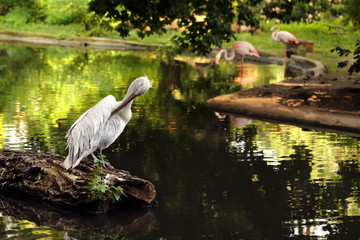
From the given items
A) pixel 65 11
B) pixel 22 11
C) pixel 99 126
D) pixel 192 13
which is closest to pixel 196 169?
pixel 99 126

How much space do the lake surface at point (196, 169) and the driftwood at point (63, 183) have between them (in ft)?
0.37

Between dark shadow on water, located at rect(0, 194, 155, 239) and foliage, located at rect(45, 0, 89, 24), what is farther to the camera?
foliage, located at rect(45, 0, 89, 24)

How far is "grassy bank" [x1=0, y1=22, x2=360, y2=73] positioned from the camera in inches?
883

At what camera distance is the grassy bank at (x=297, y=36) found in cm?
2242

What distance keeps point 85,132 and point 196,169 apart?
2.17 metres

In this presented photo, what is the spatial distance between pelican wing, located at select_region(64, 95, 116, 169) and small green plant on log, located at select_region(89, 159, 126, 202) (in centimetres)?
20

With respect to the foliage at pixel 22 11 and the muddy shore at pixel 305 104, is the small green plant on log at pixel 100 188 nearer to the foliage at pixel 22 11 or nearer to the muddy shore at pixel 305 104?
the muddy shore at pixel 305 104

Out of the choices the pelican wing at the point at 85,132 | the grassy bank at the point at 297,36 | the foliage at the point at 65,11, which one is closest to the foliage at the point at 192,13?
the pelican wing at the point at 85,132

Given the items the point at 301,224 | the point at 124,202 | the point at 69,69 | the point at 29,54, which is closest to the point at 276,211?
the point at 301,224

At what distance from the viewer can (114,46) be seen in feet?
101

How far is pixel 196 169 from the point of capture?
26.2 ft

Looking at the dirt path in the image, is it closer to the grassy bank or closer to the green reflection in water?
the grassy bank

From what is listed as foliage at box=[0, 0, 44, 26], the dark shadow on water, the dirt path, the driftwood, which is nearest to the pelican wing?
the driftwood

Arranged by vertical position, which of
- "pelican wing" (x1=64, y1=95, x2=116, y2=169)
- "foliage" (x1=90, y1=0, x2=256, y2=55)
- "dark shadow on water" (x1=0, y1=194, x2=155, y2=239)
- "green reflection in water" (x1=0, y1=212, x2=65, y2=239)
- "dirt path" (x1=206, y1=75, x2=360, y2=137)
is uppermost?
"foliage" (x1=90, y1=0, x2=256, y2=55)
